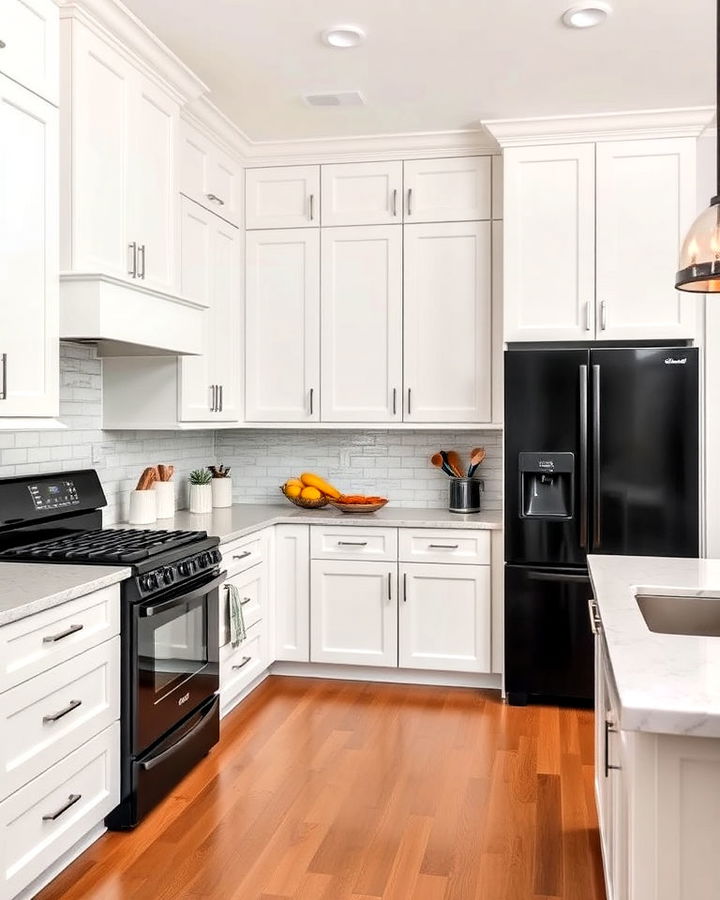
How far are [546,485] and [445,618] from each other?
823mm

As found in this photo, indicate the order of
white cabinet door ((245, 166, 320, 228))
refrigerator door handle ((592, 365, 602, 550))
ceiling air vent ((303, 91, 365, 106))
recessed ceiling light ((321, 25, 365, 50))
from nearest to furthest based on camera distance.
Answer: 1. recessed ceiling light ((321, 25, 365, 50))
2. ceiling air vent ((303, 91, 365, 106))
3. refrigerator door handle ((592, 365, 602, 550))
4. white cabinet door ((245, 166, 320, 228))

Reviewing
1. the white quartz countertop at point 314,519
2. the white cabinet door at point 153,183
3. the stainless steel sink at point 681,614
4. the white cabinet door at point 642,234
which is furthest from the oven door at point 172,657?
the white cabinet door at point 642,234

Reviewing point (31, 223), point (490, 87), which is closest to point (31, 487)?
point (31, 223)

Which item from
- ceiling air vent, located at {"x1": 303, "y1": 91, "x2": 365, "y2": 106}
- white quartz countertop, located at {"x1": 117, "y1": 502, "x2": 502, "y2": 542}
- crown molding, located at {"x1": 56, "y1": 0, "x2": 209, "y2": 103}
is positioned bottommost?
white quartz countertop, located at {"x1": 117, "y1": 502, "x2": 502, "y2": 542}

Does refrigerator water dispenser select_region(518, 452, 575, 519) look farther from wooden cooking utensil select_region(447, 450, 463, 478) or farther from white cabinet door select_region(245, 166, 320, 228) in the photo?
white cabinet door select_region(245, 166, 320, 228)

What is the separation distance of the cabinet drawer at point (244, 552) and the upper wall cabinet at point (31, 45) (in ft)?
6.07

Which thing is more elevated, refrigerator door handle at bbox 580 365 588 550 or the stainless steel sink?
refrigerator door handle at bbox 580 365 588 550

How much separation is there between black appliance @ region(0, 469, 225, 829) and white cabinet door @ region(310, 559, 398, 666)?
1000 millimetres

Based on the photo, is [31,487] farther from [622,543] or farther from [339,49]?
[622,543]

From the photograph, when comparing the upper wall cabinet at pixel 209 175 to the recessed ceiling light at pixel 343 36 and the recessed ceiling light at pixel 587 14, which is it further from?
the recessed ceiling light at pixel 587 14

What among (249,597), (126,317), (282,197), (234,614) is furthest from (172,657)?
(282,197)

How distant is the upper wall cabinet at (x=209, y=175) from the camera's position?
3911 millimetres

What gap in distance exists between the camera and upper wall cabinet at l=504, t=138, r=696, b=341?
13.1 ft

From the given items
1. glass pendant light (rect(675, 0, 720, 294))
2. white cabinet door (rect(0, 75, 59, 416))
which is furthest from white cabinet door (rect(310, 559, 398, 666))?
glass pendant light (rect(675, 0, 720, 294))
